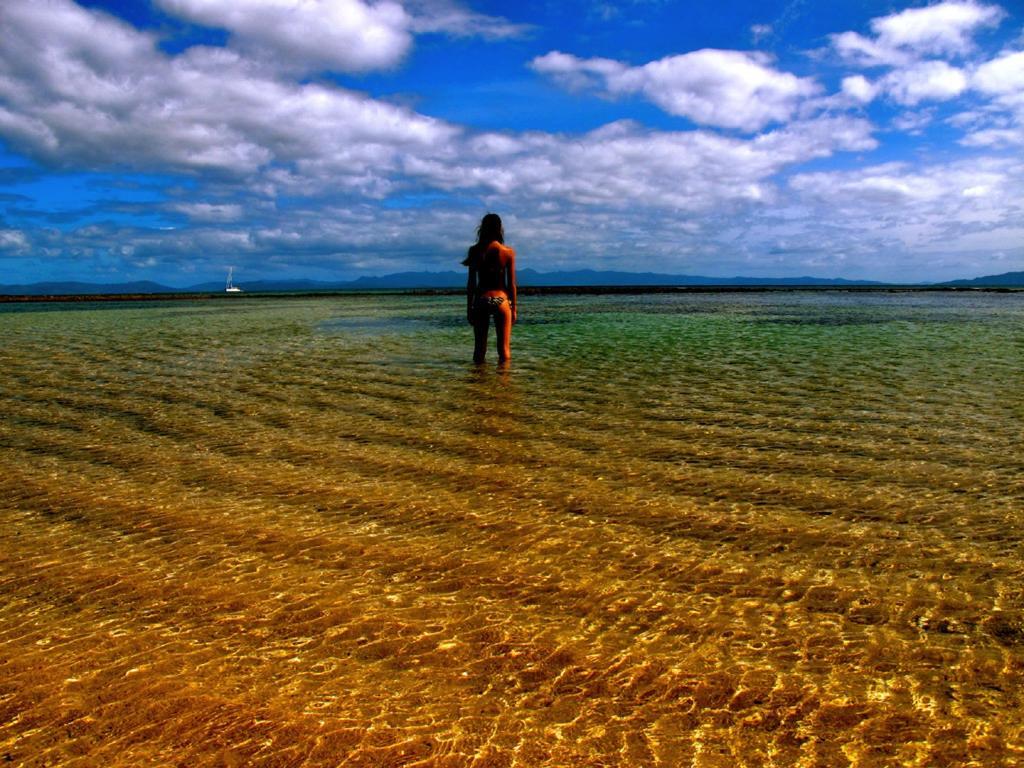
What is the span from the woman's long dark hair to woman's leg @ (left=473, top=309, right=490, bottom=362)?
1.19 meters

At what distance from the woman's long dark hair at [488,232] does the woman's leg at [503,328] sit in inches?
51.1

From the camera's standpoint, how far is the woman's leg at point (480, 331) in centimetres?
1388

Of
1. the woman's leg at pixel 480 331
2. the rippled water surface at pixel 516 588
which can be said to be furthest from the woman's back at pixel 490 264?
the rippled water surface at pixel 516 588

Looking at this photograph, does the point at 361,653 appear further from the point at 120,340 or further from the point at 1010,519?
the point at 120,340

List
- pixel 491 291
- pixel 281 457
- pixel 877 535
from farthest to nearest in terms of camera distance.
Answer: pixel 491 291 < pixel 281 457 < pixel 877 535

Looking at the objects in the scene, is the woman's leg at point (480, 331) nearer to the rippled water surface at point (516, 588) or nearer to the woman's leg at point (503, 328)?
the woman's leg at point (503, 328)

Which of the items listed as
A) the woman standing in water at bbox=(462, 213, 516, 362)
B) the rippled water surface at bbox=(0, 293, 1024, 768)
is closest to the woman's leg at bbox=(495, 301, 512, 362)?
the woman standing in water at bbox=(462, 213, 516, 362)

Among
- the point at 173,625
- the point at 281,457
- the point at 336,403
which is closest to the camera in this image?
the point at 173,625

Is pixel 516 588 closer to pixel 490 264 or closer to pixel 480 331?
pixel 490 264

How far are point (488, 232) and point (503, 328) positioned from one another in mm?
2074

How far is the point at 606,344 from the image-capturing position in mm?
19266

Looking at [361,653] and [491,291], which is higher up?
[491,291]

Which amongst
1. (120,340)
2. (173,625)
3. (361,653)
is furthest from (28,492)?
(120,340)

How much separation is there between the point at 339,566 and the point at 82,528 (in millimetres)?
2274
